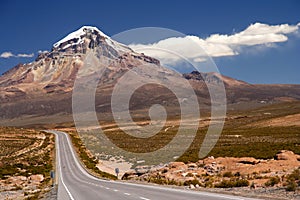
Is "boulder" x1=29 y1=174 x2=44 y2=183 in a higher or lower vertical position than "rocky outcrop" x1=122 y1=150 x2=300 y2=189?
lower

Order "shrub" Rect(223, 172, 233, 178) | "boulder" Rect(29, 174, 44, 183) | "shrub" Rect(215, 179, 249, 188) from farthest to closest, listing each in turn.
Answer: "boulder" Rect(29, 174, 44, 183), "shrub" Rect(223, 172, 233, 178), "shrub" Rect(215, 179, 249, 188)

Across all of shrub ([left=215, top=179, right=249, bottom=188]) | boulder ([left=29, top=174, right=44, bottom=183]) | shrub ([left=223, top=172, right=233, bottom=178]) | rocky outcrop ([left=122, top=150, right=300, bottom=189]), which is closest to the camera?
shrub ([left=215, top=179, right=249, bottom=188])

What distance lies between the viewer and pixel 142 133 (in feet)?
413

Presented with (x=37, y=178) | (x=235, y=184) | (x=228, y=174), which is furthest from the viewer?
(x=37, y=178)

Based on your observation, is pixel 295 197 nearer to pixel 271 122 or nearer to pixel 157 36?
pixel 157 36

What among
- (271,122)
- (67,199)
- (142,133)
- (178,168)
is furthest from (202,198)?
(271,122)

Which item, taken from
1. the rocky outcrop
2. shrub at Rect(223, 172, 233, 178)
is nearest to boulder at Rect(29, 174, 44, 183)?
the rocky outcrop

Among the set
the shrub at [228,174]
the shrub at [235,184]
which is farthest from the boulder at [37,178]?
the shrub at [235,184]

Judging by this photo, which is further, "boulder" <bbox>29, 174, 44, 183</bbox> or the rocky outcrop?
"boulder" <bbox>29, 174, 44, 183</bbox>

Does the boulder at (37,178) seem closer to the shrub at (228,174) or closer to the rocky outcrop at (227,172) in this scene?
the rocky outcrop at (227,172)

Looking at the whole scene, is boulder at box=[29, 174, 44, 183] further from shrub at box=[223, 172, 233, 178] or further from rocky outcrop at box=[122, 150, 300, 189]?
shrub at box=[223, 172, 233, 178]

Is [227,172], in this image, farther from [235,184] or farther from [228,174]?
[235,184]

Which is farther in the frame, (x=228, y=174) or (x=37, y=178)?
(x=37, y=178)

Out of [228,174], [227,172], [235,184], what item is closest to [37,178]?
[227,172]
